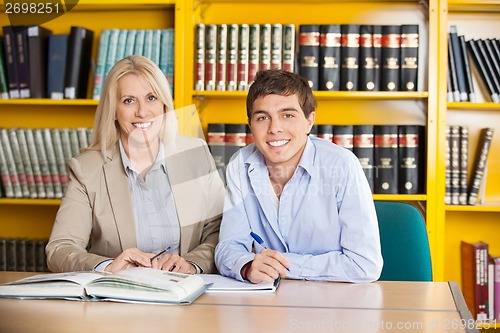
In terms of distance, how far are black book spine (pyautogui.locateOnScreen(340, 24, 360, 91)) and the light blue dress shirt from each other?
110cm

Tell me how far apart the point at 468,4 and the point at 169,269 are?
77.9 inches

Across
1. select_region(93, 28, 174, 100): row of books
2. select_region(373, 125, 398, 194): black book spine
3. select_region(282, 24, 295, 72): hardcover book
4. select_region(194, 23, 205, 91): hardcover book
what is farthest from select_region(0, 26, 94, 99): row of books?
select_region(373, 125, 398, 194): black book spine

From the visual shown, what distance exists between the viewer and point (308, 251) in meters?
1.96

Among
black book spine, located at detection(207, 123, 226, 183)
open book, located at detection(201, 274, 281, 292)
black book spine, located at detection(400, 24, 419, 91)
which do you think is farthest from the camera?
black book spine, located at detection(207, 123, 226, 183)

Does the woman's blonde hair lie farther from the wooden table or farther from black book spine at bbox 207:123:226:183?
black book spine at bbox 207:123:226:183

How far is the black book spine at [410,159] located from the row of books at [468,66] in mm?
237

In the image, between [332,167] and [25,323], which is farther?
[332,167]

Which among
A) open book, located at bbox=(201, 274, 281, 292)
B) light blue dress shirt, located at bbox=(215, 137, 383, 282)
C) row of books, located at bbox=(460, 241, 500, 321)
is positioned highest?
light blue dress shirt, located at bbox=(215, 137, 383, 282)

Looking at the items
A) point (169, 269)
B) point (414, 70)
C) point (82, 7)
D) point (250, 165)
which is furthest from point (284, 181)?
point (82, 7)

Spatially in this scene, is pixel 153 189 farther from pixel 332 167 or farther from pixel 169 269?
pixel 332 167

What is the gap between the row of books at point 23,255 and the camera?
3307mm

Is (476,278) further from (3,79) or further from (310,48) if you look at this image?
(3,79)

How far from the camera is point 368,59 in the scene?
3109 millimetres

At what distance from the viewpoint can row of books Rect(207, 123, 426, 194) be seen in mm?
3111
